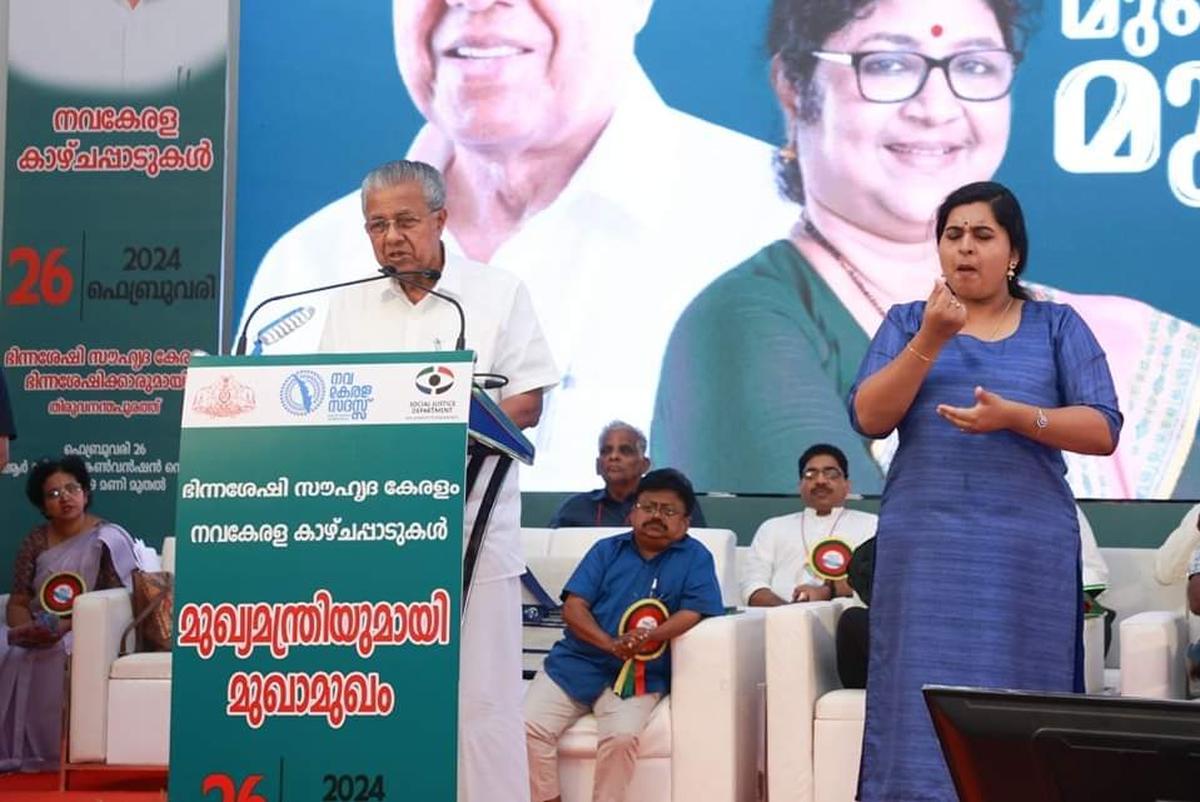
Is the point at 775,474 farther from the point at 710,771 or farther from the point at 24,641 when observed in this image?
the point at 24,641

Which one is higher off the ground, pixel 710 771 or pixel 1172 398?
pixel 1172 398

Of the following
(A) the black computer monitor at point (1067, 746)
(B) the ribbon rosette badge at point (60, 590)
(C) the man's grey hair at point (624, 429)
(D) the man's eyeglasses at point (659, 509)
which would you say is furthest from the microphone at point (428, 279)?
(B) the ribbon rosette badge at point (60, 590)

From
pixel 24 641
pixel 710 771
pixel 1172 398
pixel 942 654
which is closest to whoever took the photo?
pixel 942 654

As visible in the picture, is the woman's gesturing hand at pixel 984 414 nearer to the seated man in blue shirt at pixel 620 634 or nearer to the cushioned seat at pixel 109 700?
the seated man in blue shirt at pixel 620 634

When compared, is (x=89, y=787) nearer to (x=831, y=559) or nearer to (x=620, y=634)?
(x=620, y=634)

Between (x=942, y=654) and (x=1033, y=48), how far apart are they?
4.60m

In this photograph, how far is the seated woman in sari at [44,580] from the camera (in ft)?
20.8

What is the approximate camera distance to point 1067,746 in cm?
118

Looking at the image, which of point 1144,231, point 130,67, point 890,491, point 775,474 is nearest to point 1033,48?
point 1144,231

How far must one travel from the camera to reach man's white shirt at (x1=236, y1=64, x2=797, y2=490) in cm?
716

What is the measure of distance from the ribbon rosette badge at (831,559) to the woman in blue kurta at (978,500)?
292 centimetres

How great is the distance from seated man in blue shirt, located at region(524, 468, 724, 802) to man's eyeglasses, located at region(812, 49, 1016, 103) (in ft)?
8.20

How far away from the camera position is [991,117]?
6.91 meters

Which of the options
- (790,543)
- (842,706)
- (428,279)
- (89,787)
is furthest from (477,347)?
(89,787)
